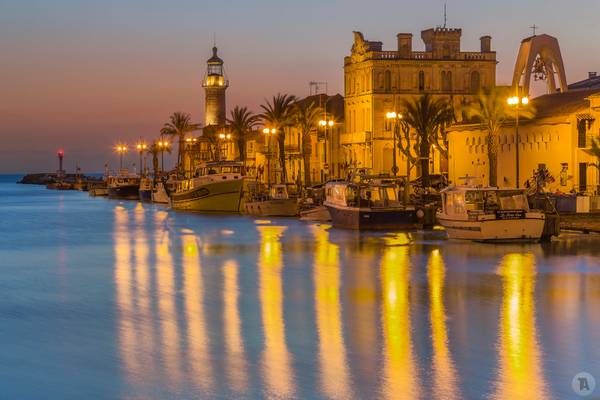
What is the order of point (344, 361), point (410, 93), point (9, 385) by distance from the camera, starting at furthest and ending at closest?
1. point (410, 93)
2. point (344, 361)
3. point (9, 385)

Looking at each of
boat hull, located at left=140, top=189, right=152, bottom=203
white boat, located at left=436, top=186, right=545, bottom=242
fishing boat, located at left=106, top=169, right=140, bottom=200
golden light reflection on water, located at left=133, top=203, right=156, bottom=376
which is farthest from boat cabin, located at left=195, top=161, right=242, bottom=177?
Result: fishing boat, located at left=106, top=169, right=140, bottom=200

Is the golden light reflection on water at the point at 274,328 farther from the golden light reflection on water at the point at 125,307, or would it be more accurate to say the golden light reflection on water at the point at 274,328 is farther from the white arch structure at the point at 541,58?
the white arch structure at the point at 541,58

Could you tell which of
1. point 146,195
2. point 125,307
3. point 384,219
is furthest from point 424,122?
point 125,307

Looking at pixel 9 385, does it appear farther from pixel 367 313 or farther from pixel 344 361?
pixel 367 313

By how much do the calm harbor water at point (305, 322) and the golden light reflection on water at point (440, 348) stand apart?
5 cm

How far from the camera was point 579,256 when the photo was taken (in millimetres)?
36344

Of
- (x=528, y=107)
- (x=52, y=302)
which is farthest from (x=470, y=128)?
(x=52, y=302)

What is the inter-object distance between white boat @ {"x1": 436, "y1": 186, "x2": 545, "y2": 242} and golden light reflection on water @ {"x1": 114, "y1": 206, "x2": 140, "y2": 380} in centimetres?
1256

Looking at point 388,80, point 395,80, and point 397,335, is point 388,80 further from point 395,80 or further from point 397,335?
point 397,335

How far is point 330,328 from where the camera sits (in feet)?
70.5

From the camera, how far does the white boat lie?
41.2m

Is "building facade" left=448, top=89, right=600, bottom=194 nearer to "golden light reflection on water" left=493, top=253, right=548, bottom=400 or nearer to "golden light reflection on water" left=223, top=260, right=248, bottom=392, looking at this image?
"golden light reflection on water" left=493, top=253, right=548, bottom=400

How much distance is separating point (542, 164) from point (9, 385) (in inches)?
2178

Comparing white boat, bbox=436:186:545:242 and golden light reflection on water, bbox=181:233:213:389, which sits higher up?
white boat, bbox=436:186:545:242
